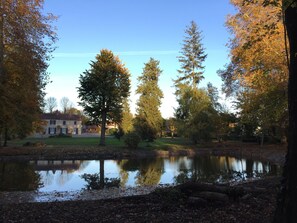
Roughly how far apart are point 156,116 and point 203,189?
35.7 metres

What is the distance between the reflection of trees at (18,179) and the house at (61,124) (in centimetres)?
5337

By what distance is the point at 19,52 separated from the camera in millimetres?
16344

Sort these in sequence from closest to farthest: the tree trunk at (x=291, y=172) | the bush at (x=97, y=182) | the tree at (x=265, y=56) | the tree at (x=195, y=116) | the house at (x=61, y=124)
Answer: the tree trunk at (x=291, y=172) < the tree at (x=265, y=56) < the bush at (x=97, y=182) < the tree at (x=195, y=116) < the house at (x=61, y=124)

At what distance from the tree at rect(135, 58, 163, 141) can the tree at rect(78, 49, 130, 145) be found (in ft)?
17.3

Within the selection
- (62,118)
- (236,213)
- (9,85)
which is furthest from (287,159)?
(62,118)

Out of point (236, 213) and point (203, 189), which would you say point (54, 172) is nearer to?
point (203, 189)

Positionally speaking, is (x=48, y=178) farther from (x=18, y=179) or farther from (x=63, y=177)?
(x=18, y=179)

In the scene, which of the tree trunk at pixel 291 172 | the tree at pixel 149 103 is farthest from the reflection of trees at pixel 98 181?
the tree at pixel 149 103

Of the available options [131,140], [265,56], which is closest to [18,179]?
[265,56]

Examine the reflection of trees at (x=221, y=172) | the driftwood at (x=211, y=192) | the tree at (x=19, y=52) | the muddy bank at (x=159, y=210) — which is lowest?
the reflection of trees at (x=221, y=172)

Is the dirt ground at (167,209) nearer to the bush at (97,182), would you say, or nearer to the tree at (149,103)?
the bush at (97,182)

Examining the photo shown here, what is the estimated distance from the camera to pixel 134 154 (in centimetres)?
3184

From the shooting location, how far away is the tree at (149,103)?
134 ft

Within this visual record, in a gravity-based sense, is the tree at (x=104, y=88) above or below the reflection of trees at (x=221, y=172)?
above
